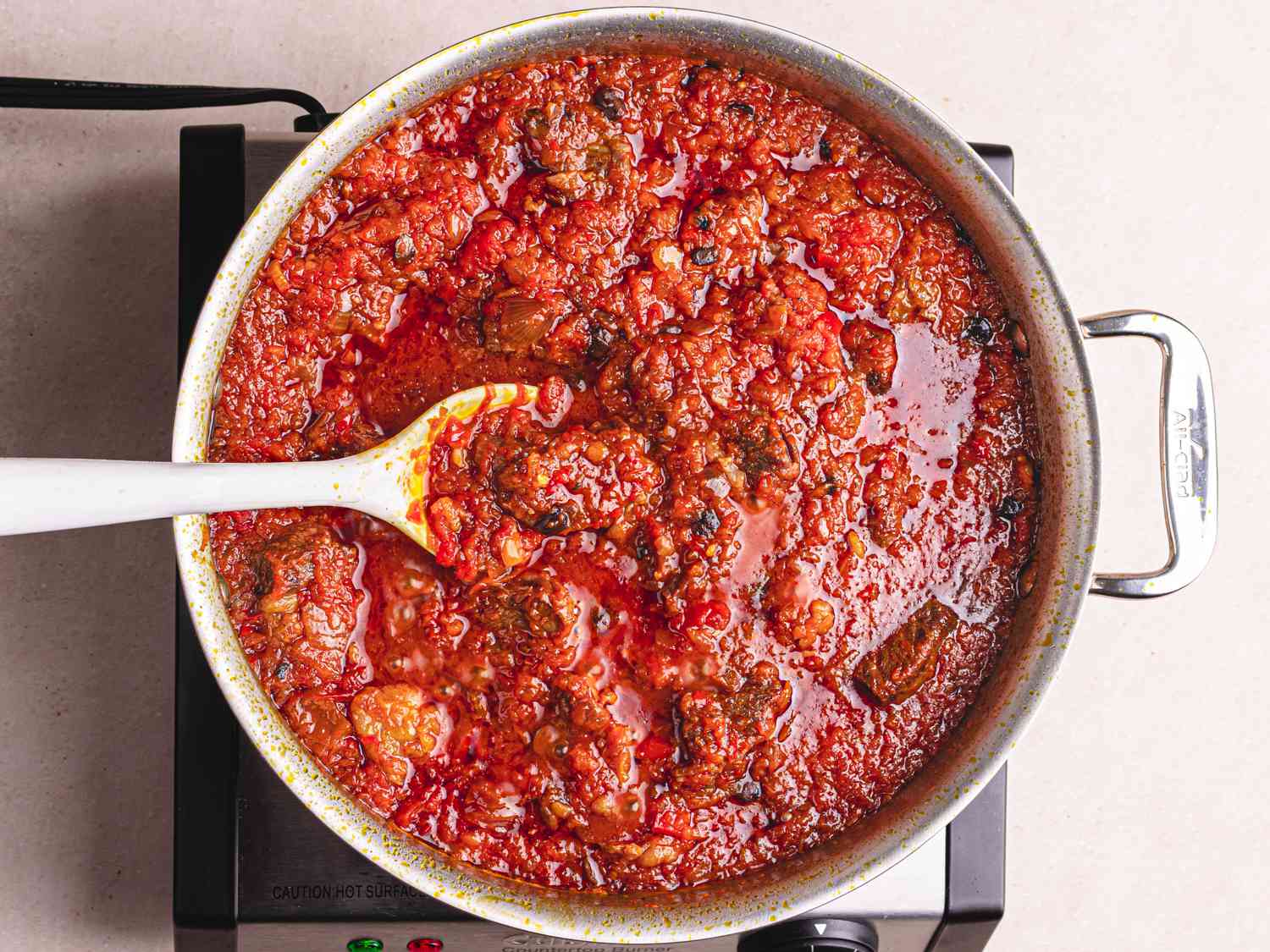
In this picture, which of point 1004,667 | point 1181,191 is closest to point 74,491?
point 1004,667

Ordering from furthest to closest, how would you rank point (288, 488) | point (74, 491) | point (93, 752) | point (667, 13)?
point (93, 752) → point (667, 13) → point (288, 488) → point (74, 491)

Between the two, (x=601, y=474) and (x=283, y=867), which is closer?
(x=601, y=474)

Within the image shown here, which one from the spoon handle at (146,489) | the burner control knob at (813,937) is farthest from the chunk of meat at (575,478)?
the burner control knob at (813,937)

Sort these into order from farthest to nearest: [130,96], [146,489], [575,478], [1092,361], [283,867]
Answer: [1092,361] → [130,96] → [283,867] → [575,478] → [146,489]

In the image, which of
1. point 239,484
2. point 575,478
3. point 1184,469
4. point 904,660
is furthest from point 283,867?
point 1184,469

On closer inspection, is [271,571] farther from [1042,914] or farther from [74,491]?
[1042,914]

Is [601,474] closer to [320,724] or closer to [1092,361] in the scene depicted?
[320,724]

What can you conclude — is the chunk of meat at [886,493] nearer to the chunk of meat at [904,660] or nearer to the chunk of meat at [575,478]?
the chunk of meat at [904,660]
